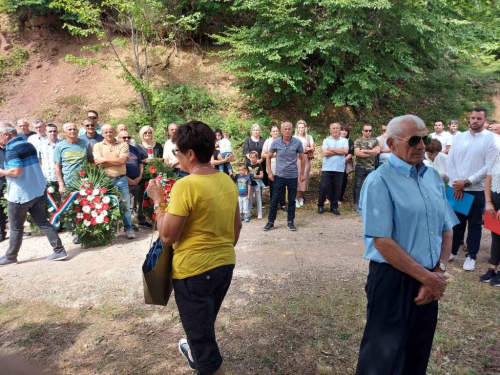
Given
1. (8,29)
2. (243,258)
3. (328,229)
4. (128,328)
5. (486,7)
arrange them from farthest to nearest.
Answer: (8,29), (486,7), (328,229), (243,258), (128,328)

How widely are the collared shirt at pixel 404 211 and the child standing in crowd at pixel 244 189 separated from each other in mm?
5546

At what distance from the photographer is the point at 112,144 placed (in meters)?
6.34

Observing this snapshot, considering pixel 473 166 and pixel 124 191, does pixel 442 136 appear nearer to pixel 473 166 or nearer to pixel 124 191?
pixel 473 166

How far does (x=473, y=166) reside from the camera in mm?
4895

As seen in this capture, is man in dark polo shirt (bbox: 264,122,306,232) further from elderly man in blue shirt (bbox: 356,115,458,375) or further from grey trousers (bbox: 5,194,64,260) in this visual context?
elderly man in blue shirt (bbox: 356,115,458,375)

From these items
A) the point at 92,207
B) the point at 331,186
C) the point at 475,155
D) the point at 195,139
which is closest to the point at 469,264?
the point at 475,155

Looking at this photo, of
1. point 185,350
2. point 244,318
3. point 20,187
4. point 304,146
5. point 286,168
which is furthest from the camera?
point 304,146

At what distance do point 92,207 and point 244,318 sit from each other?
3553 millimetres

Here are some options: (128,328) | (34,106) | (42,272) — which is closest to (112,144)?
(42,272)

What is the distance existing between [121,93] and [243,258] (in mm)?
11593

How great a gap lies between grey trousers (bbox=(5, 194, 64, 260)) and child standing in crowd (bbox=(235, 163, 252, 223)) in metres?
3.59

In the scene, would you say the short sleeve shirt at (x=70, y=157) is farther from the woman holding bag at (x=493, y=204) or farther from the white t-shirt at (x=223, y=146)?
the woman holding bag at (x=493, y=204)

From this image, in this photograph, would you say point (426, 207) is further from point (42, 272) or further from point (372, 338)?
point (42, 272)

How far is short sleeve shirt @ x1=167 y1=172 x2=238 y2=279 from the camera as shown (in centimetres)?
223
